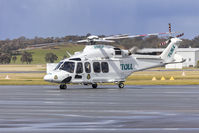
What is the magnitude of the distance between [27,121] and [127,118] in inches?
128

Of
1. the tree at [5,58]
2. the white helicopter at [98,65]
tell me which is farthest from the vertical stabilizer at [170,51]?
the tree at [5,58]

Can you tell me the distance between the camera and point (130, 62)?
1698 inches

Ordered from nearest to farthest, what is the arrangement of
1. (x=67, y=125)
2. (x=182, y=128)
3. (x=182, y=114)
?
(x=182, y=128), (x=67, y=125), (x=182, y=114)

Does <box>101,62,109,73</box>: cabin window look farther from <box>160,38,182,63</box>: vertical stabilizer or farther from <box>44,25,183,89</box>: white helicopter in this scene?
<box>160,38,182,63</box>: vertical stabilizer

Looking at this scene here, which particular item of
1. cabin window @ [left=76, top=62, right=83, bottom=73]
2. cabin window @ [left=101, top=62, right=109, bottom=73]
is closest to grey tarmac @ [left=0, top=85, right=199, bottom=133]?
cabin window @ [left=76, top=62, right=83, bottom=73]

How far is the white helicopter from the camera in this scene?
39719 mm

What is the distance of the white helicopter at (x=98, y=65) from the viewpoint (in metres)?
39.7

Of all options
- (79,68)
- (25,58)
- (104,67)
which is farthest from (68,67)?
(25,58)

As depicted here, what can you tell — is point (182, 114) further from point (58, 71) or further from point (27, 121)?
point (58, 71)

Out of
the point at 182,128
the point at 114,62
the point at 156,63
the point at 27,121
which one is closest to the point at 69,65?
the point at 114,62

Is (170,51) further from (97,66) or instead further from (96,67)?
(96,67)

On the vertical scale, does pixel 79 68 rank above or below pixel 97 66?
below

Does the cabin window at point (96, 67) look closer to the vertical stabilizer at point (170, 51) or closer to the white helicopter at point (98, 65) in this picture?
the white helicopter at point (98, 65)

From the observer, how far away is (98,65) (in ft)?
136
